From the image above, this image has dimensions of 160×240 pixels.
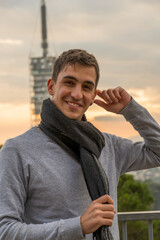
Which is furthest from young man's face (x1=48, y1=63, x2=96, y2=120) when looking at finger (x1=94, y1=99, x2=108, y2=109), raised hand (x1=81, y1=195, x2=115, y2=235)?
raised hand (x1=81, y1=195, x2=115, y2=235)

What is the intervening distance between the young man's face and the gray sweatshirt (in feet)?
0.41

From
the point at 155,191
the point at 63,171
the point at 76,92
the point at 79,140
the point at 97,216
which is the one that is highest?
the point at 76,92

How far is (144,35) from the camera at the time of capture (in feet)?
200

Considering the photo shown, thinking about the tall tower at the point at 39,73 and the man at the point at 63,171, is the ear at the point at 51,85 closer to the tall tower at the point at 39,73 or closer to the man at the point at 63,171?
the man at the point at 63,171

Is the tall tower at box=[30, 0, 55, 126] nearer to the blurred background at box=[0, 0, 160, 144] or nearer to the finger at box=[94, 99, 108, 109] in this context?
the blurred background at box=[0, 0, 160, 144]

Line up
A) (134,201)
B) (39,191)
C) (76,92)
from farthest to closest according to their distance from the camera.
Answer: (134,201)
(76,92)
(39,191)

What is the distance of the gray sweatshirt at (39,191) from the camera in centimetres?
130

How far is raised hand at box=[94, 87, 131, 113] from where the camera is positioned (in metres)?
1.75

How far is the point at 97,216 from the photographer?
126 cm

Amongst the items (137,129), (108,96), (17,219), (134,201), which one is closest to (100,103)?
(108,96)

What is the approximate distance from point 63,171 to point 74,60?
38 centimetres

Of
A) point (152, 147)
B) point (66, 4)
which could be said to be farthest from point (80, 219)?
point (66, 4)

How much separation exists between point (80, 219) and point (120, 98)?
643 millimetres

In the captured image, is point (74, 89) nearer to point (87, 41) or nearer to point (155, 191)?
point (155, 191)
